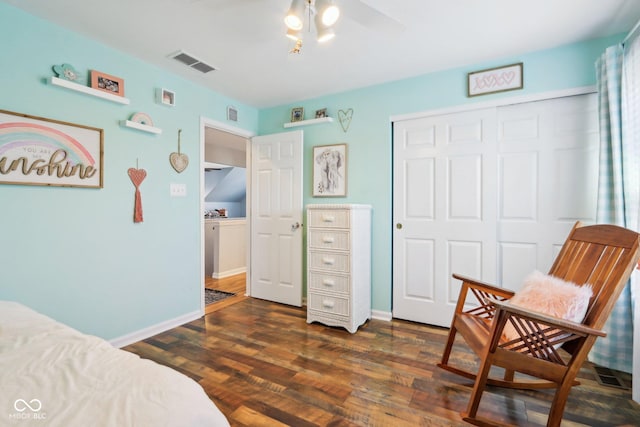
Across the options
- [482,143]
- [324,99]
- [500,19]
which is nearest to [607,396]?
[482,143]

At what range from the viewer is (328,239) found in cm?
282

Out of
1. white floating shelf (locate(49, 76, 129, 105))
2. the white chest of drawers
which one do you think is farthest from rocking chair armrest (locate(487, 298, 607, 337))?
white floating shelf (locate(49, 76, 129, 105))

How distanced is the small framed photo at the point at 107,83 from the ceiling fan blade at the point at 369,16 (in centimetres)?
189

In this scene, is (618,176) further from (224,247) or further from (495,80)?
(224,247)

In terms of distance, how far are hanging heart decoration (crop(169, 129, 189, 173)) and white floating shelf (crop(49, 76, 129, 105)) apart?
55 centimetres

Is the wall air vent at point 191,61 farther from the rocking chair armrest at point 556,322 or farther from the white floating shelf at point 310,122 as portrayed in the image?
the rocking chair armrest at point 556,322

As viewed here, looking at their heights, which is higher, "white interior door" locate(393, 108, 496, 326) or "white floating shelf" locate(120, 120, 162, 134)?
"white floating shelf" locate(120, 120, 162, 134)

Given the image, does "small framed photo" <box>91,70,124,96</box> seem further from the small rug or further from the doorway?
the small rug

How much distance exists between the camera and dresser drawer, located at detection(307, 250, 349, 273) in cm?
274

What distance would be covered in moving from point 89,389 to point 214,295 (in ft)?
10.2

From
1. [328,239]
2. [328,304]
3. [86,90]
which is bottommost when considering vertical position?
[328,304]

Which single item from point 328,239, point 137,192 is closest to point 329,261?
point 328,239

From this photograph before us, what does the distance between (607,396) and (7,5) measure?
14.3ft

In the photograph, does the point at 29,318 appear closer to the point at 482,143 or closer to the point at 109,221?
the point at 109,221
